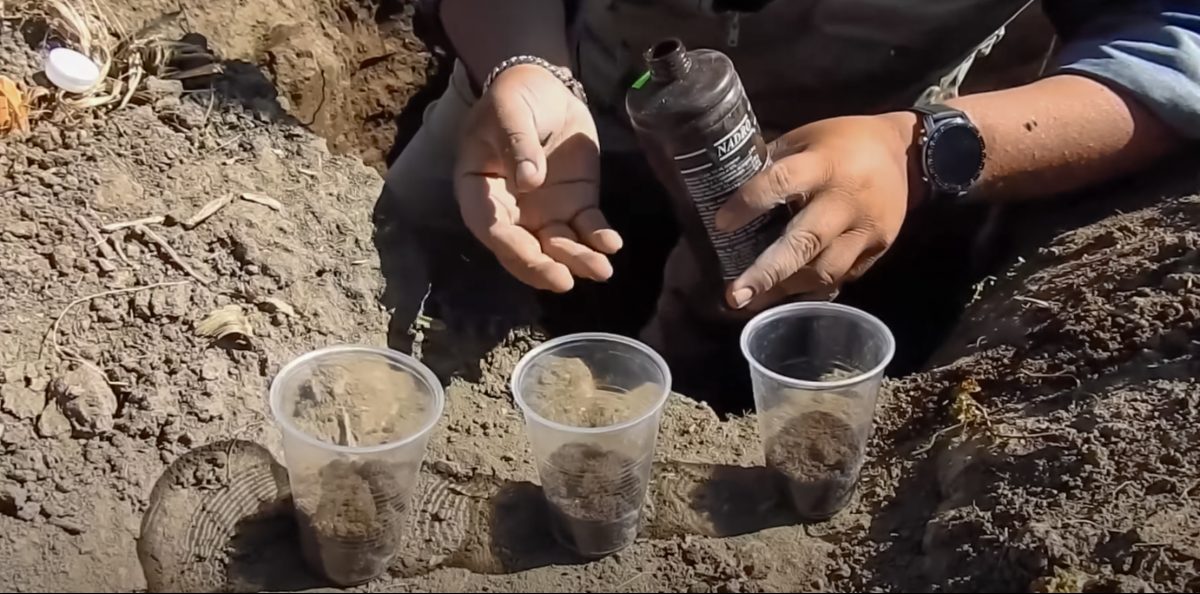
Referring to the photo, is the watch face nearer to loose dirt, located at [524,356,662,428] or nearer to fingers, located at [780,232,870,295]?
fingers, located at [780,232,870,295]

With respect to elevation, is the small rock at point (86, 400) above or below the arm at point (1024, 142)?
below

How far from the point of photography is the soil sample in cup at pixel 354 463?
1.34 meters

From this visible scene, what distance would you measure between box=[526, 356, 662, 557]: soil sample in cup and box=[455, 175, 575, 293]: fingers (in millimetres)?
153

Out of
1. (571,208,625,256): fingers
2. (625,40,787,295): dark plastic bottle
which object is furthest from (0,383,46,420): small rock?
(625,40,787,295): dark plastic bottle

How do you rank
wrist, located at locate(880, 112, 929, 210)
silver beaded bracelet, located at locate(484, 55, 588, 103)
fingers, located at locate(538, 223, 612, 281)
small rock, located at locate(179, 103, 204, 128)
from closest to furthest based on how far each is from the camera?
fingers, located at locate(538, 223, 612, 281), wrist, located at locate(880, 112, 929, 210), silver beaded bracelet, located at locate(484, 55, 588, 103), small rock, located at locate(179, 103, 204, 128)

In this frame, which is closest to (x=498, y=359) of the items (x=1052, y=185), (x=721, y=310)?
(x=721, y=310)

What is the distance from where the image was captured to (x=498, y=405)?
1709 mm

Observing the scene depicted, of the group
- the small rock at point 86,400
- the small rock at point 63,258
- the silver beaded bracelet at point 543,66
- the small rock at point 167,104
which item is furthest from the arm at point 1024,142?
the small rock at point 167,104

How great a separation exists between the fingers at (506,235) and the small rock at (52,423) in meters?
0.58

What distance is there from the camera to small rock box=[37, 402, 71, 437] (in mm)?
1539

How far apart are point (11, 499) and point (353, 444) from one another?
0.42m

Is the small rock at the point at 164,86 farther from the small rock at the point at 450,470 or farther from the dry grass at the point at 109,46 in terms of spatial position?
the small rock at the point at 450,470

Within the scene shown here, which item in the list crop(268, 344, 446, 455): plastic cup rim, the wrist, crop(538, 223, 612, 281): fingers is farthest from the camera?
the wrist

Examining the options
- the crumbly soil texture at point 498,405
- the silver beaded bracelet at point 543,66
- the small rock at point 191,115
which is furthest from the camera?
the small rock at point 191,115
